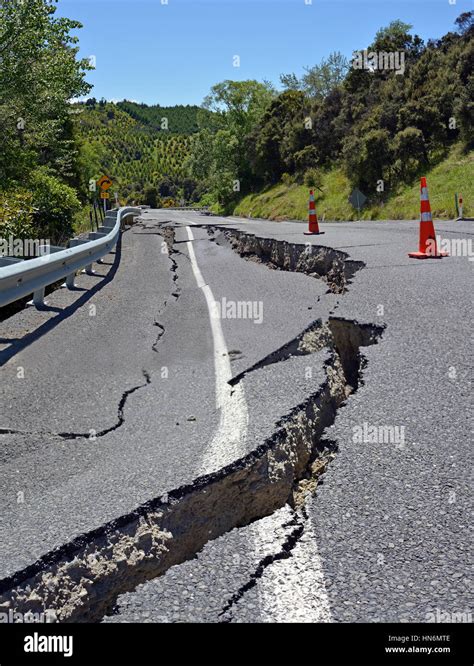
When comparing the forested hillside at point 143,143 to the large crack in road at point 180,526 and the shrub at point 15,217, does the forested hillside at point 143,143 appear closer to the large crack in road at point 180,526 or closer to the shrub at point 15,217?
the shrub at point 15,217

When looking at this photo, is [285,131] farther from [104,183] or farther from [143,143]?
[143,143]

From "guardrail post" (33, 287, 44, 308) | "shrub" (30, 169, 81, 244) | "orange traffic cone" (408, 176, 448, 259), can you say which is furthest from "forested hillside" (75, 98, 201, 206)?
"guardrail post" (33, 287, 44, 308)

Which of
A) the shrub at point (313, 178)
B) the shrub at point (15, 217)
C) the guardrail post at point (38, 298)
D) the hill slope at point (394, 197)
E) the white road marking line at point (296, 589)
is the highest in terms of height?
the shrub at point (313, 178)

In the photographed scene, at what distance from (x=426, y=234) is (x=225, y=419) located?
6.93 m

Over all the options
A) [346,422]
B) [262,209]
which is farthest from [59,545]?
[262,209]

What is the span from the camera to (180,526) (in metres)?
2.58

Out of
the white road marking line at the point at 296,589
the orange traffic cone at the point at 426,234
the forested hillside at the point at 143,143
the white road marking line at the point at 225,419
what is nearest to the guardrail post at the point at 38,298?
the white road marking line at the point at 225,419

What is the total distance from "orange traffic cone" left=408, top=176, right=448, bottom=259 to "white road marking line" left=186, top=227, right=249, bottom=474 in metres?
4.83

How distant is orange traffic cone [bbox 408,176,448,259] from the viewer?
9.45 meters

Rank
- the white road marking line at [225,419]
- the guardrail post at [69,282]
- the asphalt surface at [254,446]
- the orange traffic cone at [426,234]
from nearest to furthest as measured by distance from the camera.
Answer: the asphalt surface at [254,446], the white road marking line at [225,419], the guardrail post at [69,282], the orange traffic cone at [426,234]

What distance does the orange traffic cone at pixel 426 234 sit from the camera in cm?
945

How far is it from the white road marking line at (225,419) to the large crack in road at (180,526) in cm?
9

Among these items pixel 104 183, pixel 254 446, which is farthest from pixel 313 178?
pixel 254 446
